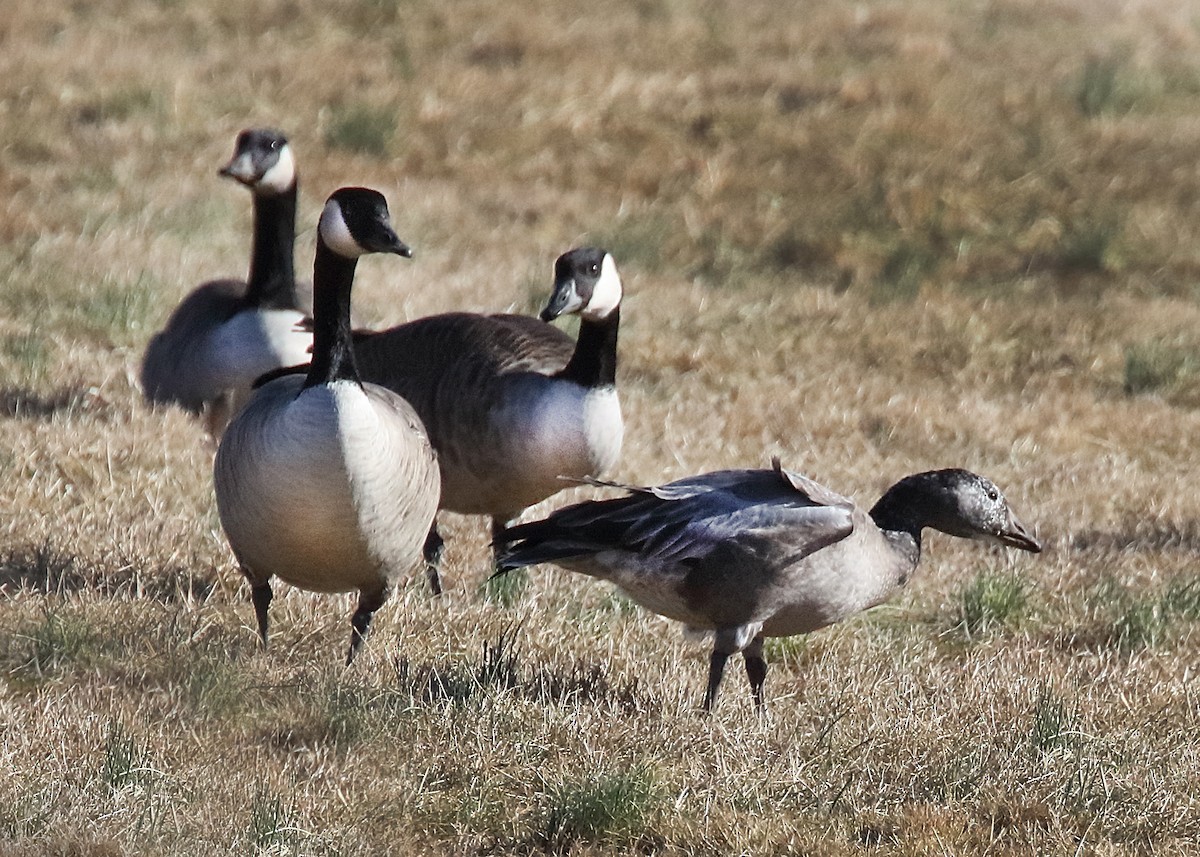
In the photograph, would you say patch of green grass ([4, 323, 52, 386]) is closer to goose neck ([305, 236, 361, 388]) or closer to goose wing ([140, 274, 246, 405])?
goose wing ([140, 274, 246, 405])

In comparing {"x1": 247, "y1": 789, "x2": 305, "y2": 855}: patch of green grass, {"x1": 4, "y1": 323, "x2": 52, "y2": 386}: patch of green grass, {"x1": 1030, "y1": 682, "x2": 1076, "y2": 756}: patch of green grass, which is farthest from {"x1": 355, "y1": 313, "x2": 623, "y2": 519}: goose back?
{"x1": 247, "y1": 789, "x2": 305, "y2": 855}: patch of green grass

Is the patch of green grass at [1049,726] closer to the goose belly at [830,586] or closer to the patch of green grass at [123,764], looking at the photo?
the goose belly at [830,586]

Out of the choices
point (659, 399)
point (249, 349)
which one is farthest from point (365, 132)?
point (249, 349)

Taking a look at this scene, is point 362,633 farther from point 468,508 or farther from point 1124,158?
point 1124,158

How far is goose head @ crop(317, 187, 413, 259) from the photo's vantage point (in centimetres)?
496

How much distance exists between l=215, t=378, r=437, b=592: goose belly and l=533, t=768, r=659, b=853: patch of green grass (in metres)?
1.22

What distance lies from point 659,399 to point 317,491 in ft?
14.7

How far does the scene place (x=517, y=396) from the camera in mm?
6074

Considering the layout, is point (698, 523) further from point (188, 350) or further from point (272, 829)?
Result: point (188, 350)

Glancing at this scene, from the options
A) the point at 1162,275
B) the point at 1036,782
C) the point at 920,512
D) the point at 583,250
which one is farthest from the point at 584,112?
the point at 1036,782

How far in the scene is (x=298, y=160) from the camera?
42.1 feet

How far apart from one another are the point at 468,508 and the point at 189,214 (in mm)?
5730

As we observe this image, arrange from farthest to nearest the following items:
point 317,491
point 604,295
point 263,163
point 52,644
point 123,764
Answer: point 263,163 < point 604,295 < point 317,491 < point 52,644 < point 123,764

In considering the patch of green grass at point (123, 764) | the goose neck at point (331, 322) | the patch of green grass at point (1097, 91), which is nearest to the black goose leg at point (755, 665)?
the goose neck at point (331, 322)
